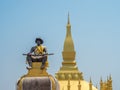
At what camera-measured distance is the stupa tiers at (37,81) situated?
1878 cm

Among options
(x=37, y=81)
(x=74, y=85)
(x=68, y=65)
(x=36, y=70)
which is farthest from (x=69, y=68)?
(x=37, y=81)

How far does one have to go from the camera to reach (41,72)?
19.1 m

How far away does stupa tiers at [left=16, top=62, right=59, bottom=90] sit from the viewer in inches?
739

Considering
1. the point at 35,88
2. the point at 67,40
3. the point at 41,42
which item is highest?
the point at 67,40

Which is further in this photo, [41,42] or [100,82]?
[100,82]

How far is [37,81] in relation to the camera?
18.8 m

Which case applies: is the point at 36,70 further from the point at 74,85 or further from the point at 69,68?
the point at 69,68

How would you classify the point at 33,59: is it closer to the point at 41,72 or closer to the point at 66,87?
the point at 41,72

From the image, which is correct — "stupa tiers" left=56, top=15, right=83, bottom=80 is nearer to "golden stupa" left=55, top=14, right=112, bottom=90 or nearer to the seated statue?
"golden stupa" left=55, top=14, right=112, bottom=90

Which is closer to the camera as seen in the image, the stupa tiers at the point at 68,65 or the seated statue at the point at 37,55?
the seated statue at the point at 37,55

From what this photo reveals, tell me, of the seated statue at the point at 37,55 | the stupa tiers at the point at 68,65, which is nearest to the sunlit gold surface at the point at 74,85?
the stupa tiers at the point at 68,65

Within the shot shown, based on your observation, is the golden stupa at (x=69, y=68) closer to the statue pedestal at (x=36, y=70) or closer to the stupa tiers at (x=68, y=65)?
the stupa tiers at (x=68, y=65)

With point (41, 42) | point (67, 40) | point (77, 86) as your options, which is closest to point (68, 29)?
point (67, 40)

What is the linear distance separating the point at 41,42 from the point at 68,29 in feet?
184
